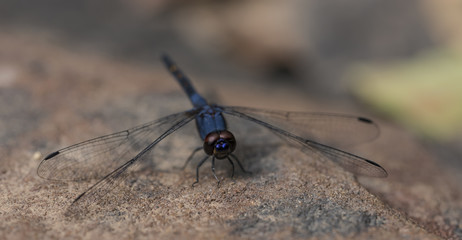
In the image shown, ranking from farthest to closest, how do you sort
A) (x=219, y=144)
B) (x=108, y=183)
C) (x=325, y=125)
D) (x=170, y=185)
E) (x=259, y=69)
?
(x=259, y=69), (x=325, y=125), (x=219, y=144), (x=170, y=185), (x=108, y=183)

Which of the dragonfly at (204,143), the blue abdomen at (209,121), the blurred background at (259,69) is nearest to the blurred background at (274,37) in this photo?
the blurred background at (259,69)

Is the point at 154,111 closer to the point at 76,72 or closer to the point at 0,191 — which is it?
the point at 76,72

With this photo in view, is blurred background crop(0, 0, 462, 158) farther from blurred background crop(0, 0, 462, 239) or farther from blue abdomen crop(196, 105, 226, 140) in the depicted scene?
blue abdomen crop(196, 105, 226, 140)

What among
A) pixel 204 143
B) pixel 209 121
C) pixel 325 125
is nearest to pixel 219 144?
pixel 204 143

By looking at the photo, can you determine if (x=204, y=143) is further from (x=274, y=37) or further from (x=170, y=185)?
(x=274, y=37)

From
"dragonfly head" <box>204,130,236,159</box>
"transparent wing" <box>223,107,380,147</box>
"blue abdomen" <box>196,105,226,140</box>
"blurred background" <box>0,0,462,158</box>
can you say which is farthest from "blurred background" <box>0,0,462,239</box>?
"dragonfly head" <box>204,130,236,159</box>

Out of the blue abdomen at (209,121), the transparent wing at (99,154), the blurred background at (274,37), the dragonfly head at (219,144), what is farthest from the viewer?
the blurred background at (274,37)

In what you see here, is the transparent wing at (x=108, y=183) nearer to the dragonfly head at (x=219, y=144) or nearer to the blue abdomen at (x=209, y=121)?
the blue abdomen at (x=209, y=121)
